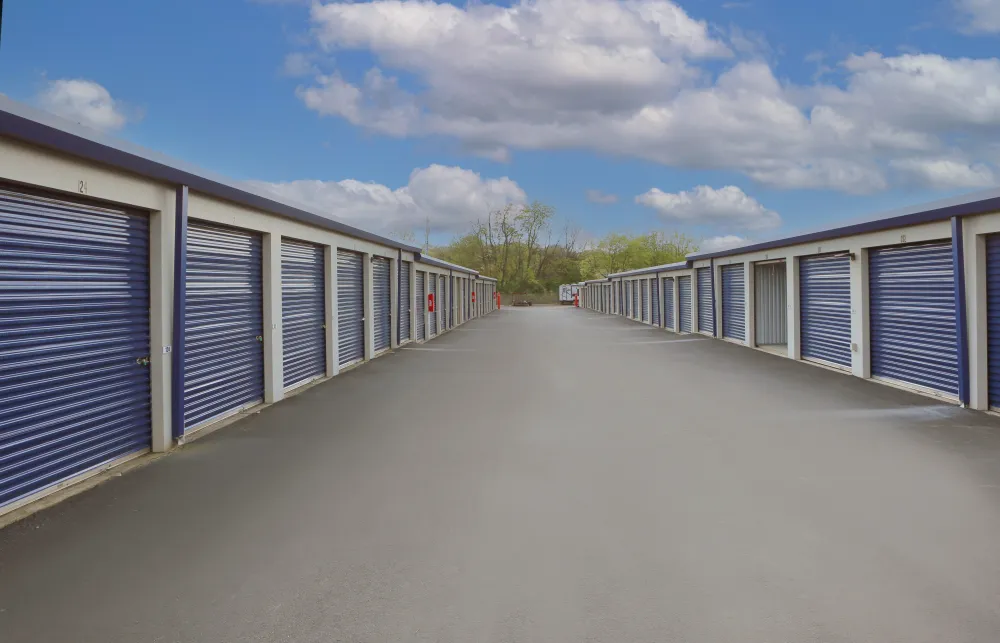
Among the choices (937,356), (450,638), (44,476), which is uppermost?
(937,356)

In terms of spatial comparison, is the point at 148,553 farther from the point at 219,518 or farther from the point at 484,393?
the point at 484,393

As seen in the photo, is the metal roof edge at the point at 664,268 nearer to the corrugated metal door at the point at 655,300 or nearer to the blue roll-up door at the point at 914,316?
the corrugated metal door at the point at 655,300

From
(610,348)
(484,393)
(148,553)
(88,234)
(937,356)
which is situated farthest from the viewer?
(610,348)

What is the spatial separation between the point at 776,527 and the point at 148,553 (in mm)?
4145

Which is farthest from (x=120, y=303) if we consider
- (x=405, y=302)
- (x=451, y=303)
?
(x=451, y=303)

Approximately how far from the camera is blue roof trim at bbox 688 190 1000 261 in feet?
26.8

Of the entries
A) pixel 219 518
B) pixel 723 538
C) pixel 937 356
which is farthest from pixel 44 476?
pixel 937 356

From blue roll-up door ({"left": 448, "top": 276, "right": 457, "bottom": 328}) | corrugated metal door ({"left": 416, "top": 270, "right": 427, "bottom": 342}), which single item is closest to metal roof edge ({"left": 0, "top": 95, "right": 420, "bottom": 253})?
corrugated metal door ({"left": 416, "top": 270, "right": 427, "bottom": 342})

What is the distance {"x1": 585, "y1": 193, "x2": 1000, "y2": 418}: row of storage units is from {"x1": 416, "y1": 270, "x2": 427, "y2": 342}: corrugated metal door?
33.8 feet

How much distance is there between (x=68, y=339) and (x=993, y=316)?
10582 millimetres

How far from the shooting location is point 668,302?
95.8 ft

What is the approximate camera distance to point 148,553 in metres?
4.11

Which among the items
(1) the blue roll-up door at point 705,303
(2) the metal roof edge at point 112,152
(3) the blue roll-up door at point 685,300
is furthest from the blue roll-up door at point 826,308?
(2) the metal roof edge at point 112,152

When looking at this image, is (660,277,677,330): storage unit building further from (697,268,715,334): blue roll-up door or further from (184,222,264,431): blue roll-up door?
(184,222,264,431): blue roll-up door
